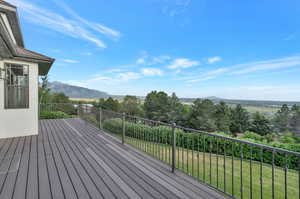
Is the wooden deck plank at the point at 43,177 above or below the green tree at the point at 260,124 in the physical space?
above

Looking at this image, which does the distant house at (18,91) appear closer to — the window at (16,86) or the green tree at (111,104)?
the window at (16,86)

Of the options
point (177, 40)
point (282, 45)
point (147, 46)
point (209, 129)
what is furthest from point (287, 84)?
point (147, 46)

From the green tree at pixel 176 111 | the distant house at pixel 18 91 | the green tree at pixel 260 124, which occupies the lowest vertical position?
the green tree at pixel 260 124

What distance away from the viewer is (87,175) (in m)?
2.34

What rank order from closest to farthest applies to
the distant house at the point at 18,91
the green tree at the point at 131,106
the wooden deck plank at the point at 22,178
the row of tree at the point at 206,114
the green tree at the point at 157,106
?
the wooden deck plank at the point at 22,178 → the distant house at the point at 18,91 → the row of tree at the point at 206,114 → the green tree at the point at 157,106 → the green tree at the point at 131,106

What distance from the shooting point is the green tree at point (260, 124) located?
30812 mm

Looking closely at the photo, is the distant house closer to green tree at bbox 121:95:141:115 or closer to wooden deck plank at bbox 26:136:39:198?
wooden deck plank at bbox 26:136:39:198

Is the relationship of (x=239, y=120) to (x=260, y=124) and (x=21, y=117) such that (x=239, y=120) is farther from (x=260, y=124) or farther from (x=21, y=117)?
(x=21, y=117)

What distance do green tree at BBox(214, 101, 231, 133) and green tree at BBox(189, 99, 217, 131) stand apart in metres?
1.32

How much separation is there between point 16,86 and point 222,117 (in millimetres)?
30297

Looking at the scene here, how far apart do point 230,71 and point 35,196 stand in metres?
30.2

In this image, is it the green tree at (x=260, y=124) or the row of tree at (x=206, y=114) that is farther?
the green tree at (x=260, y=124)

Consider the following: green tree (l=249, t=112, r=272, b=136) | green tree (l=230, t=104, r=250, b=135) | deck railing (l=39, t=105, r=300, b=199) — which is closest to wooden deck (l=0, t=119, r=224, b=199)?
deck railing (l=39, t=105, r=300, b=199)

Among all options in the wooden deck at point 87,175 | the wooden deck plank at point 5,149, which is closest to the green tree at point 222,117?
the wooden deck at point 87,175
